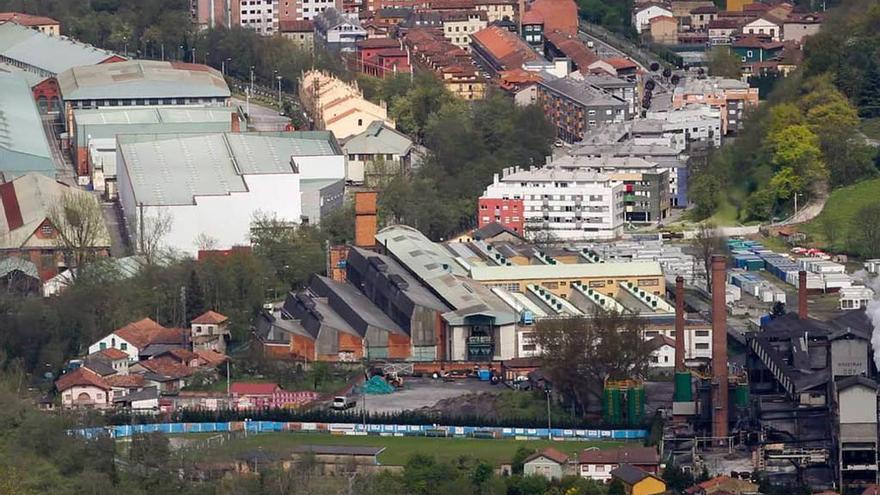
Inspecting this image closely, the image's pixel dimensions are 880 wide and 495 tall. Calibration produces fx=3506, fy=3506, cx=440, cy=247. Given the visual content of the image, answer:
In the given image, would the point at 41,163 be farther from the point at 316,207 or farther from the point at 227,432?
the point at 227,432

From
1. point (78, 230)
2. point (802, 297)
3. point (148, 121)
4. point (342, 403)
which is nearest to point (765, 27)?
point (148, 121)

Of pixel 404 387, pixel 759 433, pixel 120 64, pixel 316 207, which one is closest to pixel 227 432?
pixel 404 387

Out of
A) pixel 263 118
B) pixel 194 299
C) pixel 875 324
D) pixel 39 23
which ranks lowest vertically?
pixel 263 118

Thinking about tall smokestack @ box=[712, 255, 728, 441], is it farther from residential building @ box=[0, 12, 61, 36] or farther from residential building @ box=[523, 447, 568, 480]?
residential building @ box=[0, 12, 61, 36]

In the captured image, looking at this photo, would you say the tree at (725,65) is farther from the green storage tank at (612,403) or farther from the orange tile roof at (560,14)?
the green storage tank at (612,403)

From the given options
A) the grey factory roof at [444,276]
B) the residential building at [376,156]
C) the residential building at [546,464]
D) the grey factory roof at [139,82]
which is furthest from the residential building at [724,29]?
the residential building at [546,464]

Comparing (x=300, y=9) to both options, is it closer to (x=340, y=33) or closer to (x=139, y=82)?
(x=340, y=33)
